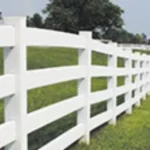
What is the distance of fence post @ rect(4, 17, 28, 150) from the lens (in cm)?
403

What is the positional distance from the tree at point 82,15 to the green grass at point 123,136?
6327 cm

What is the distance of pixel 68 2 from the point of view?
248 feet

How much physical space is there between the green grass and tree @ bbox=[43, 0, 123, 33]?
208 ft

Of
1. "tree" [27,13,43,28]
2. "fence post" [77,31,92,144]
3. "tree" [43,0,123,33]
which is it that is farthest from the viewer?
"tree" [27,13,43,28]

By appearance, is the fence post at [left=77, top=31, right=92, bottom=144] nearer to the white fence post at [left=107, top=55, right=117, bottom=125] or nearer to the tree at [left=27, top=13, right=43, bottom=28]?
the white fence post at [left=107, top=55, right=117, bottom=125]

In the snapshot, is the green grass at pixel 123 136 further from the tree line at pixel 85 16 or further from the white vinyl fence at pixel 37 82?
the tree line at pixel 85 16

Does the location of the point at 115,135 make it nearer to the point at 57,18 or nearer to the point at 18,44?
the point at 18,44

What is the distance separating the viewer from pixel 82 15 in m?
74.7

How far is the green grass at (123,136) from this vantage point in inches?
247

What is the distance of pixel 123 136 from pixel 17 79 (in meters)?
3.32

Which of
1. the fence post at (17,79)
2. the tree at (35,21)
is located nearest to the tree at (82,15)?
the tree at (35,21)

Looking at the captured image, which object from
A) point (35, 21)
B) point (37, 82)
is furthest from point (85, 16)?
point (37, 82)

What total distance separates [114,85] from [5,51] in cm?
454

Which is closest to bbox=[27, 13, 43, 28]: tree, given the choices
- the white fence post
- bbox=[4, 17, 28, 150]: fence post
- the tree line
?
the tree line
